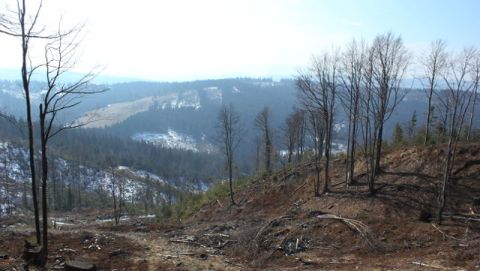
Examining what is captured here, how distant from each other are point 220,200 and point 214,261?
18136 millimetres

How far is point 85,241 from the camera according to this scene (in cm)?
2011

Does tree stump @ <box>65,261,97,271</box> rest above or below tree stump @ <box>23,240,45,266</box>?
below

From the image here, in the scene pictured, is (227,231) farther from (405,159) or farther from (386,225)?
(405,159)

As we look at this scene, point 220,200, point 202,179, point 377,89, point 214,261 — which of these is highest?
point 377,89

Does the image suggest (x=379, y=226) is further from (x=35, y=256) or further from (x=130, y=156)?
(x=130, y=156)

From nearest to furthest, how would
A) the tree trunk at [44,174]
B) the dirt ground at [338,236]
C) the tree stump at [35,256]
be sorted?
the tree trunk at [44,174]
the tree stump at [35,256]
the dirt ground at [338,236]

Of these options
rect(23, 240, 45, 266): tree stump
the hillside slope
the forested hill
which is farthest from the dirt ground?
the forested hill

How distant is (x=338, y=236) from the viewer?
61.6ft

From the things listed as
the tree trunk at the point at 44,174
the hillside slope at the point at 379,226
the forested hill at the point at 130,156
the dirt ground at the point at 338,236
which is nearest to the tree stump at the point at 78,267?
the tree trunk at the point at 44,174

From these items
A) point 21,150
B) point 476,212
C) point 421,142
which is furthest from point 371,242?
point 21,150

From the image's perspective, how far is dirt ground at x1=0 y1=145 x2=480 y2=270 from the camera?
1596 centimetres

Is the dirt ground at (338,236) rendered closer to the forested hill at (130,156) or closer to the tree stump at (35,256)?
the tree stump at (35,256)

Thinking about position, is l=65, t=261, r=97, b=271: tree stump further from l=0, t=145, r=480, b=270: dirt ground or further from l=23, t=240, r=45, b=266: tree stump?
l=0, t=145, r=480, b=270: dirt ground

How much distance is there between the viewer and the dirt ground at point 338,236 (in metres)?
16.0
